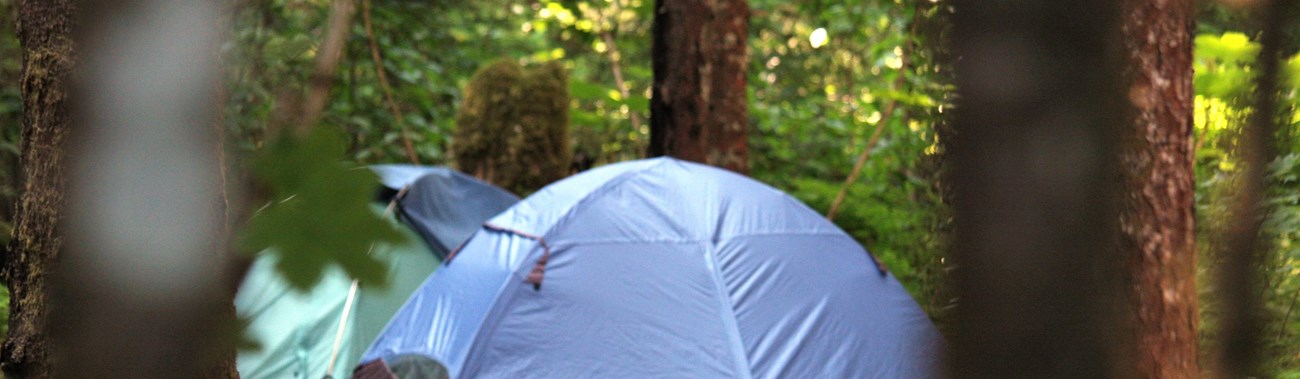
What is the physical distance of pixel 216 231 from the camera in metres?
0.48

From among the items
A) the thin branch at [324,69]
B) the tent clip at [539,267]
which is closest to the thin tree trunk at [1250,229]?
the thin branch at [324,69]

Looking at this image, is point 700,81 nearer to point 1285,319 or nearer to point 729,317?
point 729,317

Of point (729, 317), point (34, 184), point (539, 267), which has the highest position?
point (34, 184)

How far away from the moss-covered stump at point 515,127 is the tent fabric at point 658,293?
2.28m

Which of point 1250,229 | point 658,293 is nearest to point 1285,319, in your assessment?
point 658,293

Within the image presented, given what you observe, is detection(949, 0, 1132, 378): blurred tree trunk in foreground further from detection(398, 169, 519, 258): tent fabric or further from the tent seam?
detection(398, 169, 519, 258): tent fabric

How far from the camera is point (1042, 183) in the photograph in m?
0.38

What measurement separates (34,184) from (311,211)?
991mm

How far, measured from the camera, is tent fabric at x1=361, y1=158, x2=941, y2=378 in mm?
3752

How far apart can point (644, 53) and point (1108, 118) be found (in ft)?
29.1

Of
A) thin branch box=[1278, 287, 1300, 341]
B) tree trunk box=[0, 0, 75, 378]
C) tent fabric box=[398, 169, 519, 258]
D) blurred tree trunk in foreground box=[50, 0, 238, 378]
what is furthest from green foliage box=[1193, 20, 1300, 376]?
tent fabric box=[398, 169, 519, 258]

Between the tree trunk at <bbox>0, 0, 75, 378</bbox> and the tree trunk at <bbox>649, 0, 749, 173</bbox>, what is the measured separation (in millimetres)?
4153

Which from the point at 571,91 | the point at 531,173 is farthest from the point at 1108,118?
the point at 571,91

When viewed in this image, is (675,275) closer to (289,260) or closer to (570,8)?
(570,8)
